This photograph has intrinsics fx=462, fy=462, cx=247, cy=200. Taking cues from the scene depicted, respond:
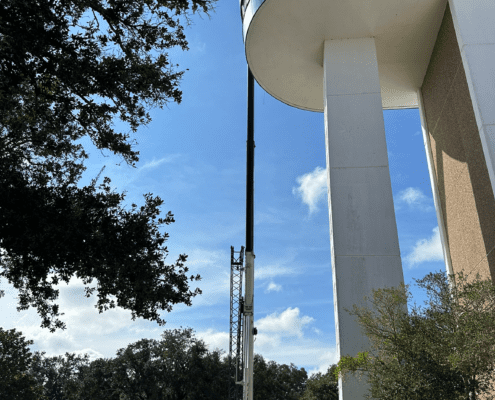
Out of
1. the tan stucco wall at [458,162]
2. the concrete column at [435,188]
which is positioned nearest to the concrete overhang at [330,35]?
the tan stucco wall at [458,162]

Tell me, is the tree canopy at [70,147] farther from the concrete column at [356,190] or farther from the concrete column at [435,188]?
the concrete column at [435,188]

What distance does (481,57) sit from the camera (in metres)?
10.5

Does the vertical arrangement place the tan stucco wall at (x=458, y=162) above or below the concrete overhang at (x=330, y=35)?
below

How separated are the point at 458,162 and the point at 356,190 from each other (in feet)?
10.3

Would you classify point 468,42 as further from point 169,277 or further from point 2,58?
point 2,58

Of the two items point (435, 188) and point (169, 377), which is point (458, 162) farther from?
point (169, 377)

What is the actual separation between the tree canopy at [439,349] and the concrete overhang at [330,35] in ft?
27.3

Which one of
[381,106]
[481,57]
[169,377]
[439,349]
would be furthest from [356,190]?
[169,377]

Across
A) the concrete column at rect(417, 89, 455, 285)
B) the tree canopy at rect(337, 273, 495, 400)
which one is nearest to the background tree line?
the concrete column at rect(417, 89, 455, 285)

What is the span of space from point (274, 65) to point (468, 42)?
6657mm

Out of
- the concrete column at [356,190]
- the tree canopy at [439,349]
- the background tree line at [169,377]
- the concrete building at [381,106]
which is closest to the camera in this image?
the tree canopy at [439,349]

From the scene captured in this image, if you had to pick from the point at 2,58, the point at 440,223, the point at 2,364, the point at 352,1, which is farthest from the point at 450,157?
the point at 2,364

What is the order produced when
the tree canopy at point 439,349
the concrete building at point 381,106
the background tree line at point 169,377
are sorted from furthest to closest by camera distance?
the background tree line at point 169,377
the concrete building at point 381,106
the tree canopy at point 439,349

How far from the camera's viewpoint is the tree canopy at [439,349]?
7070mm
